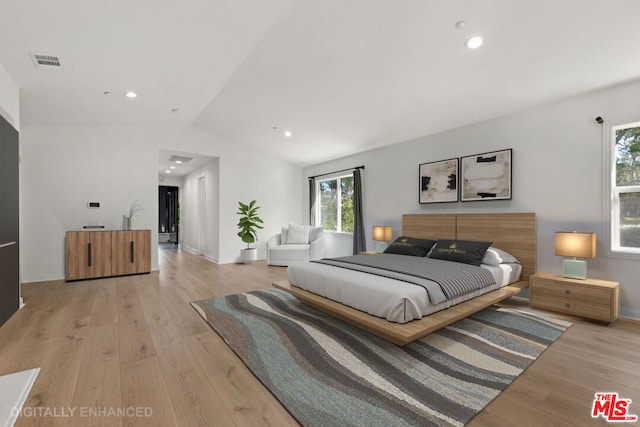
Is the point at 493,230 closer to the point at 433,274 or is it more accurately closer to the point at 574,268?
the point at 574,268

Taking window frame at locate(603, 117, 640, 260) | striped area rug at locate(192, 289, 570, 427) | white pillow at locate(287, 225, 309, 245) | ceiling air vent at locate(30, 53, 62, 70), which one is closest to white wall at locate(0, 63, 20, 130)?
ceiling air vent at locate(30, 53, 62, 70)

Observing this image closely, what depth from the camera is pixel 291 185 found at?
772cm

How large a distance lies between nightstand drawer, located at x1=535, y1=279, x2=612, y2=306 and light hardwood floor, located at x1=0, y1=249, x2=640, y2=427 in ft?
0.84

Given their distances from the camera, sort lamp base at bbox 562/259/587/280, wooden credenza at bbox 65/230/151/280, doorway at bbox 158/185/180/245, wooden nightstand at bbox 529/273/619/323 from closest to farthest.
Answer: wooden nightstand at bbox 529/273/619/323 < lamp base at bbox 562/259/587/280 < wooden credenza at bbox 65/230/151/280 < doorway at bbox 158/185/180/245

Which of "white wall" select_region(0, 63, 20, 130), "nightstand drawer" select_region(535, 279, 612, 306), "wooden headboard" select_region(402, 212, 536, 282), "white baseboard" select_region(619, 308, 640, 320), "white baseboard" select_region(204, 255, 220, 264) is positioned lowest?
"white baseboard" select_region(204, 255, 220, 264)

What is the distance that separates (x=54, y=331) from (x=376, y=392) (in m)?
2.93

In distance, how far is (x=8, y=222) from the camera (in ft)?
9.69

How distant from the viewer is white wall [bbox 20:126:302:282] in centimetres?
483

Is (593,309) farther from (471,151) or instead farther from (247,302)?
(247,302)

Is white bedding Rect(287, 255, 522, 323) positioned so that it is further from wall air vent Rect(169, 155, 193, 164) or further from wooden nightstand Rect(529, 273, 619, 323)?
wall air vent Rect(169, 155, 193, 164)

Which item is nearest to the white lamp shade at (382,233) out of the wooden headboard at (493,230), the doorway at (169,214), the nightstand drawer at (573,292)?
the wooden headboard at (493,230)

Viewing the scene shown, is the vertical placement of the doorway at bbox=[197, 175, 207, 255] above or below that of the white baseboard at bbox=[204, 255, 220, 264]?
above

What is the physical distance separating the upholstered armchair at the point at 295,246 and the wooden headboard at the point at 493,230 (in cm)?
231

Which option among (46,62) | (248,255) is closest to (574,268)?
(248,255)
